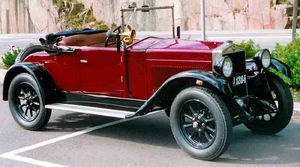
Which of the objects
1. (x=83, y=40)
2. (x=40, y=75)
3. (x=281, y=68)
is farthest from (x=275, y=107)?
(x=40, y=75)

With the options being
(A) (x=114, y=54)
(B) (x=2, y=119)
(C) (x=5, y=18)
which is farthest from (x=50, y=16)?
(A) (x=114, y=54)

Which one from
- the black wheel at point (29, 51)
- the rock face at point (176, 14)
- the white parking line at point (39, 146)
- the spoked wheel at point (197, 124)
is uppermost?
the rock face at point (176, 14)

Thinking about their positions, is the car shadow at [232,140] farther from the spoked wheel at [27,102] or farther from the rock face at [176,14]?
the rock face at [176,14]

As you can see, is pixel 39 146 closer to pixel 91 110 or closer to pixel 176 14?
pixel 91 110

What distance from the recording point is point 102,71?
6387mm

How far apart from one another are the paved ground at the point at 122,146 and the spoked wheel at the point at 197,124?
0.21 metres

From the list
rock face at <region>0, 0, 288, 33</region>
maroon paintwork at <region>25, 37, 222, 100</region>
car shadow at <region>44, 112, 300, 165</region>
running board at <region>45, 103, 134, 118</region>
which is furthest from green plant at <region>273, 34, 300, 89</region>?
rock face at <region>0, 0, 288, 33</region>

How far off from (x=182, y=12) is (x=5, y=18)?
1177 centimetres

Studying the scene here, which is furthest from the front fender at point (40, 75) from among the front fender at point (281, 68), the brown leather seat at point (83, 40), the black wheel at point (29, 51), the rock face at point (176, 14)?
the rock face at point (176, 14)

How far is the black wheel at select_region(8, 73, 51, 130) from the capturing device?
6816mm

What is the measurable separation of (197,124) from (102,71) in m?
1.47

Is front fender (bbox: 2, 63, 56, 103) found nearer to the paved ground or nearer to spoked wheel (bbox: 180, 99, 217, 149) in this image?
the paved ground

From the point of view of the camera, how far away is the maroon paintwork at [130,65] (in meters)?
5.80

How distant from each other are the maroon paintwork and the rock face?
34.5ft
